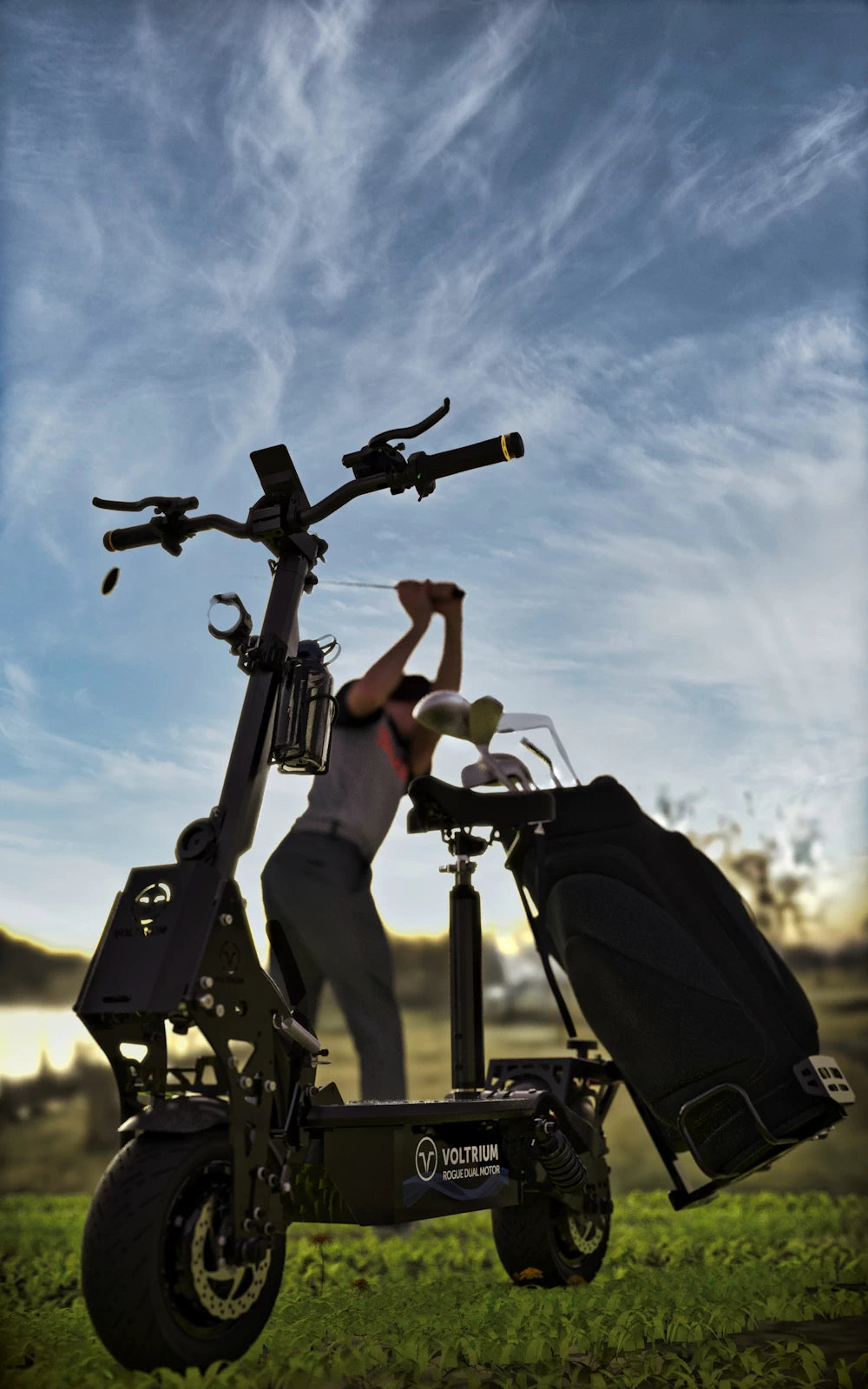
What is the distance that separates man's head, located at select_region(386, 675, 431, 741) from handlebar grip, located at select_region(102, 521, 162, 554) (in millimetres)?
1745

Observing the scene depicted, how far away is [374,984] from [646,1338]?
175 cm

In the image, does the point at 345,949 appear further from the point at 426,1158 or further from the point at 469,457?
the point at 469,457

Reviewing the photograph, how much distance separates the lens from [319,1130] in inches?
99.3

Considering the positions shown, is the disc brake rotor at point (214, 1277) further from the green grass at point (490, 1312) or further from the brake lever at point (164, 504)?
the brake lever at point (164, 504)

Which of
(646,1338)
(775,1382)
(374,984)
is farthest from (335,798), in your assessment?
(775,1382)

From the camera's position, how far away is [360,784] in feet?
14.7

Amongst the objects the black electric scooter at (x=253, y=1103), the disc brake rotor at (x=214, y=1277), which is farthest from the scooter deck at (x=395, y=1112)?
the disc brake rotor at (x=214, y=1277)

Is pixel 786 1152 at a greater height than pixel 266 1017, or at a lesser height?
lesser

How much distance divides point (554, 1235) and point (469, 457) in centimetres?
230

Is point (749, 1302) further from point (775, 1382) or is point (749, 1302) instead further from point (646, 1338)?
point (775, 1382)

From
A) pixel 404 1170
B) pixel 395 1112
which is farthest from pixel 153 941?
pixel 404 1170

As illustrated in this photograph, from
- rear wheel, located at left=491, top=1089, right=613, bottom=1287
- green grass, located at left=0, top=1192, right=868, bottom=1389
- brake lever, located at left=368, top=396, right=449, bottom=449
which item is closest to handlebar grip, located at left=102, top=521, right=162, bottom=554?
brake lever, located at left=368, top=396, right=449, bottom=449

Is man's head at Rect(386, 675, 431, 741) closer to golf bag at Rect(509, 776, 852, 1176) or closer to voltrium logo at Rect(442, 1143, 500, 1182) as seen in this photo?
golf bag at Rect(509, 776, 852, 1176)

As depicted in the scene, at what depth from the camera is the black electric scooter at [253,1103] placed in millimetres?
2111
